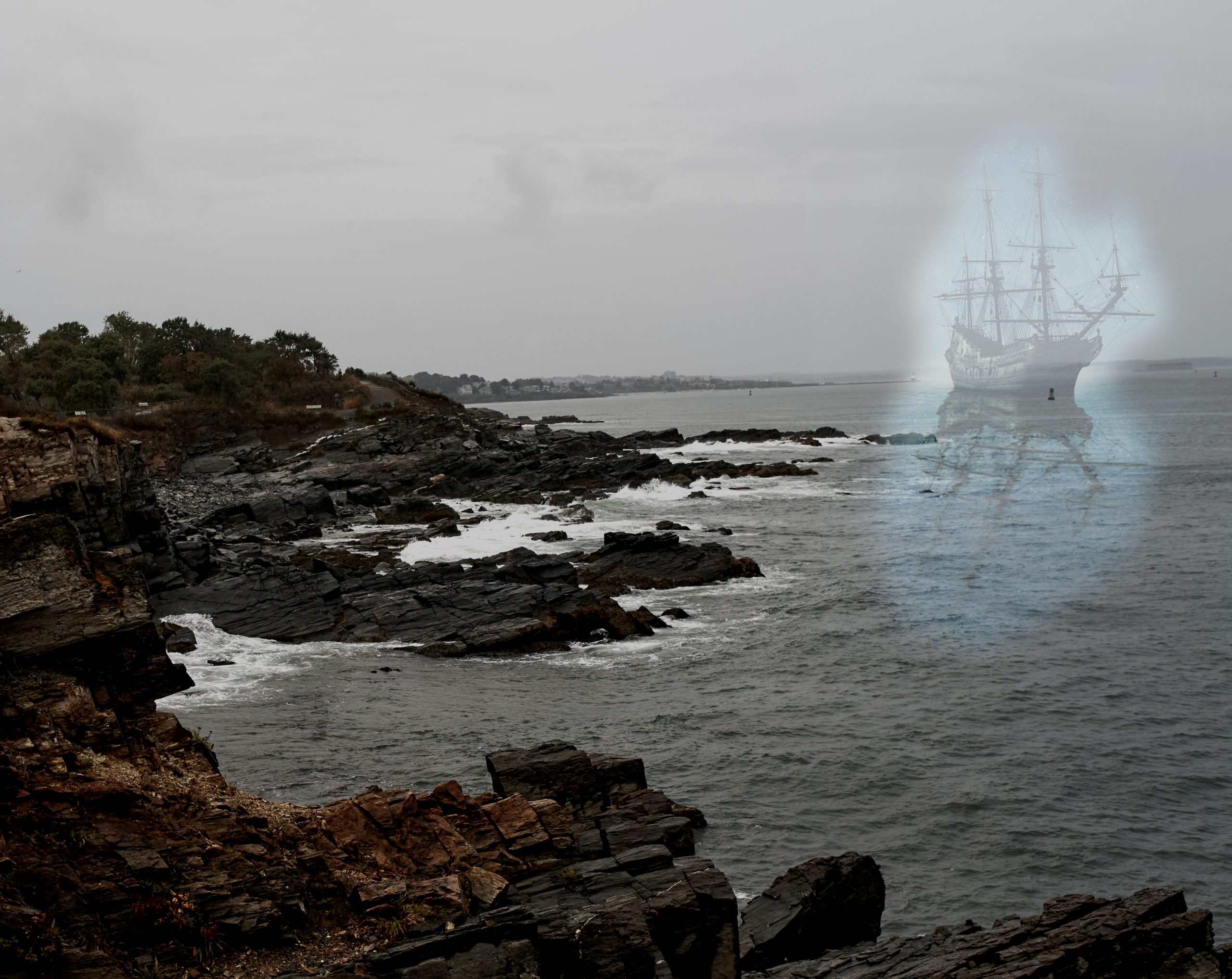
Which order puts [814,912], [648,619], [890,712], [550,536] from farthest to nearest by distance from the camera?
[550,536]
[648,619]
[890,712]
[814,912]

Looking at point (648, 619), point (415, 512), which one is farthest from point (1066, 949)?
point (415, 512)

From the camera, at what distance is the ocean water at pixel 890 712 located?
64.4 ft

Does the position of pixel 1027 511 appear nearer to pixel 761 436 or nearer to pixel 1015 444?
pixel 1015 444

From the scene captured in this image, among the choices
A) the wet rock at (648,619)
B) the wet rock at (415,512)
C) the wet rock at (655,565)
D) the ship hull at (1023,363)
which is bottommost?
the wet rock at (648,619)

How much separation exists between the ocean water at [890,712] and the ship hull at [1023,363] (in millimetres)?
114971

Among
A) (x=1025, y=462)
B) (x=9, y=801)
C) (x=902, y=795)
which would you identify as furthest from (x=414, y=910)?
(x=1025, y=462)

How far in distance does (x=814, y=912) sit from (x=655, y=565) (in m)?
28.1

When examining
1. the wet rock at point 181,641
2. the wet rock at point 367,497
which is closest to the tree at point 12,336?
the wet rock at point 367,497

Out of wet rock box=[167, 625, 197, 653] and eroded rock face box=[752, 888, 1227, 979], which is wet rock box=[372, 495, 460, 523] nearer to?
wet rock box=[167, 625, 197, 653]

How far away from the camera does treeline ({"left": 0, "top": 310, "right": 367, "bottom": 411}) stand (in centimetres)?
9081

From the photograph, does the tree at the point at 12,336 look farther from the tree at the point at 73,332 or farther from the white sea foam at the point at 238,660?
the white sea foam at the point at 238,660

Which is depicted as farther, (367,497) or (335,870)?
(367,497)

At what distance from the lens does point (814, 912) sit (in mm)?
15852

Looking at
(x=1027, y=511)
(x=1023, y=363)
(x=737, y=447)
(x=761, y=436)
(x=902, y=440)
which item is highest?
(x=1023, y=363)
